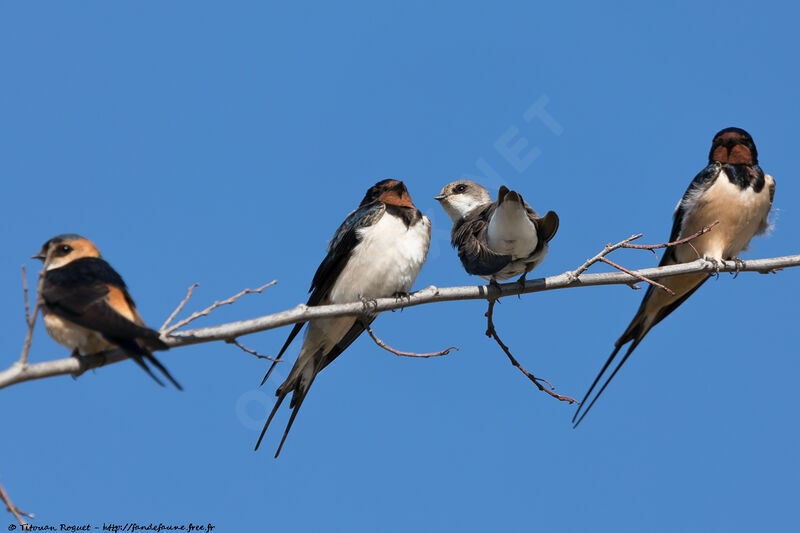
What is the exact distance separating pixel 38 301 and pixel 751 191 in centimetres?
477

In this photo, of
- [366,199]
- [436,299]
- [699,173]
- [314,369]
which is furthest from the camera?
[699,173]

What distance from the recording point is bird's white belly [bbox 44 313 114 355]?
416 cm

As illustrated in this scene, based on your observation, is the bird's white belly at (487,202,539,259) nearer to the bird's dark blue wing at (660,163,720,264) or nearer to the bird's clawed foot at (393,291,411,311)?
the bird's clawed foot at (393,291,411,311)

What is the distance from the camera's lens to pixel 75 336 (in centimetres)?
418

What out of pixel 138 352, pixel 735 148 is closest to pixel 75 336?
pixel 138 352

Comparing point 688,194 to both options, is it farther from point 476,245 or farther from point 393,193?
point 393,193

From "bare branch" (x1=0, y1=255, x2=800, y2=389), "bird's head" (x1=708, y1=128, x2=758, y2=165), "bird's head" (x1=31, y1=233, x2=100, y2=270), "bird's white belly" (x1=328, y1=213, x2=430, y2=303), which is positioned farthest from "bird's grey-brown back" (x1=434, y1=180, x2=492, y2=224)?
"bird's head" (x1=31, y1=233, x2=100, y2=270)

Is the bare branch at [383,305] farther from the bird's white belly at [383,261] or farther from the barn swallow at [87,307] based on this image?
the bird's white belly at [383,261]

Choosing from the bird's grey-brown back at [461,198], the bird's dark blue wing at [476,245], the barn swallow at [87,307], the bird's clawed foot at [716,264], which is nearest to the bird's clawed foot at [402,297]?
the bird's dark blue wing at [476,245]

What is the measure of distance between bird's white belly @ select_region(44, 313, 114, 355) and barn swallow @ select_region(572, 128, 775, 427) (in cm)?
328

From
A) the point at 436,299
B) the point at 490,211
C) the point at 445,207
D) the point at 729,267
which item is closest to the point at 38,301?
the point at 436,299

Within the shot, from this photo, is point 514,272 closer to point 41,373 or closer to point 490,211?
point 490,211

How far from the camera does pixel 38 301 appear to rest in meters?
3.34

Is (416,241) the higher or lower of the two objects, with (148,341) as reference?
higher
